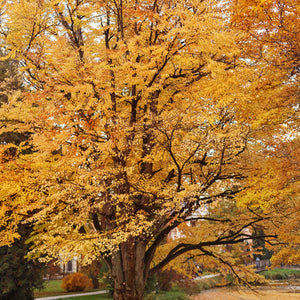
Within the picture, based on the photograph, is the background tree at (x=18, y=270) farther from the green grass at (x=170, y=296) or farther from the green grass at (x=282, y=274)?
the green grass at (x=282, y=274)

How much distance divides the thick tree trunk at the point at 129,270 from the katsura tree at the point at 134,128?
0.10ft

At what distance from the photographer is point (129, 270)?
29.5 feet

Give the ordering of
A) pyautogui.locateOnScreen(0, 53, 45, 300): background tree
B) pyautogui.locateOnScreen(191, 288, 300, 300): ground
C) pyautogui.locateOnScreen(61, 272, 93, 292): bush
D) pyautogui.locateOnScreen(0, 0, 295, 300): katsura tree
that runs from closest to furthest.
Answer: pyautogui.locateOnScreen(0, 0, 295, 300): katsura tree → pyautogui.locateOnScreen(0, 53, 45, 300): background tree → pyautogui.locateOnScreen(191, 288, 300, 300): ground → pyautogui.locateOnScreen(61, 272, 93, 292): bush

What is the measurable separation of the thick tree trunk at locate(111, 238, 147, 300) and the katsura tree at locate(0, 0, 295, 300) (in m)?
0.03

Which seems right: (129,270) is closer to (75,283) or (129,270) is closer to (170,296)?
(170,296)

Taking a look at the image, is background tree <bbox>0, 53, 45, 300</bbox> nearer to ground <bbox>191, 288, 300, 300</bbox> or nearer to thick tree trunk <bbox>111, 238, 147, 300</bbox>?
thick tree trunk <bbox>111, 238, 147, 300</bbox>

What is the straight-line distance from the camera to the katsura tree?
756 cm

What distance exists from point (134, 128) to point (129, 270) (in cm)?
437

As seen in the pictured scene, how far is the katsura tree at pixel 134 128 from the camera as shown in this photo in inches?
298

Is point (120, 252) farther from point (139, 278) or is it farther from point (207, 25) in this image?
point (207, 25)

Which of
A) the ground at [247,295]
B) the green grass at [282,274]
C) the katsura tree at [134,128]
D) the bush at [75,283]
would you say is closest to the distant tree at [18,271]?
A: the katsura tree at [134,128]

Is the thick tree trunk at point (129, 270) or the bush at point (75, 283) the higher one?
the thick tree trunk at point (129, 270)

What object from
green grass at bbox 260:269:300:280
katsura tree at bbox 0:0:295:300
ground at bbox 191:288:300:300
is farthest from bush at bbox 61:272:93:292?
green grass at bbox 260:269:300:280

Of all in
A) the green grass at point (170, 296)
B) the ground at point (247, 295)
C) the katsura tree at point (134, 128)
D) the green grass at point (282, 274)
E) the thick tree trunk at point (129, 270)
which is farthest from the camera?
the green grass at point (282, 274)
